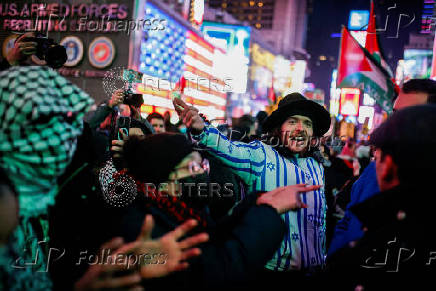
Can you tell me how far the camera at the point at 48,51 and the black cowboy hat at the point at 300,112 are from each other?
175cm

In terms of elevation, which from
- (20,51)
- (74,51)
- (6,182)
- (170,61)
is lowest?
(6,182)

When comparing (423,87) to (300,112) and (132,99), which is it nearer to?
(300,112)

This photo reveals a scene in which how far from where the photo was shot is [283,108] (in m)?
3.08

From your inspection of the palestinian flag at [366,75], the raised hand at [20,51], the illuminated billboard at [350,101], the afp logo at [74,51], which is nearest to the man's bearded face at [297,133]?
the raised hand at [20,51]

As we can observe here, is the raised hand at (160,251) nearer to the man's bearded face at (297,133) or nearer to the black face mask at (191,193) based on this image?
the black face mask at (191,193)

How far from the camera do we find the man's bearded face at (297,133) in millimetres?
2977

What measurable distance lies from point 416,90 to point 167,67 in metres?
13.5

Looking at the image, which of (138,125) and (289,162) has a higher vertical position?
(138,125)

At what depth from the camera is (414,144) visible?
1429 millimetres

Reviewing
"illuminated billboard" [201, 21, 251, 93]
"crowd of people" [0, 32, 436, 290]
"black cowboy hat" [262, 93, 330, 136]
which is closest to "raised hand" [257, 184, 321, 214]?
"crowd of people" [0, 32, 436, 290]

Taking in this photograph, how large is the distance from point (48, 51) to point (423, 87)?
2791mm

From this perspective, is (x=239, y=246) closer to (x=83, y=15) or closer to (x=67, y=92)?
(x=67, y=92)

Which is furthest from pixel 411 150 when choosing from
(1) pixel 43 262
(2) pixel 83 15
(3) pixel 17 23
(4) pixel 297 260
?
(3) pixel 17 23

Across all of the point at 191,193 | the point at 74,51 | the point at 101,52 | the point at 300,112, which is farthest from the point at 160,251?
the point at 74,51
